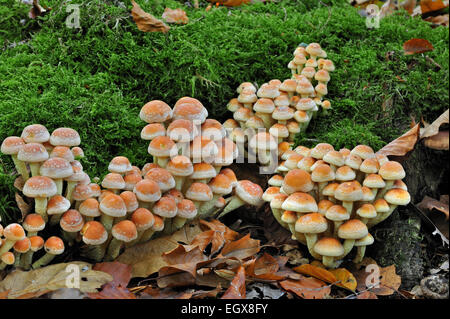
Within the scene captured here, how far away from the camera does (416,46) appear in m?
4.28

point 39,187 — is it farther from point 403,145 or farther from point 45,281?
point 403,145

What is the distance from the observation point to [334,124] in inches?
156

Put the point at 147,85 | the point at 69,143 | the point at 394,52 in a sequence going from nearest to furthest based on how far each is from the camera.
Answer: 1. the point at 69,143
2. the point at 147,85
3. the point at 394,52

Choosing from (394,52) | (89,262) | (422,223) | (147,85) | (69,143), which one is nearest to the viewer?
(69,143)

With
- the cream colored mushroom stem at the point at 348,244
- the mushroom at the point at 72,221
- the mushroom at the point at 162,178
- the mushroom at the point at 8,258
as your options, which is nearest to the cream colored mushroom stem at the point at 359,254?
the cream colored mushroom stem at the point at 348,244

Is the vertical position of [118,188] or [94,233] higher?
[118,188]

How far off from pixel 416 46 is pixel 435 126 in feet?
3.18

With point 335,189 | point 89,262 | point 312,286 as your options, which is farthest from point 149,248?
point 335,189

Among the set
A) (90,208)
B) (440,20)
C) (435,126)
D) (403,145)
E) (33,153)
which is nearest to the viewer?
(33,153)

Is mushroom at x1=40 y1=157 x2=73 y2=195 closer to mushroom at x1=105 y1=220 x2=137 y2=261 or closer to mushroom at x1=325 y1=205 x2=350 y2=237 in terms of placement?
mushroom at x1=105 y1=220 x2=137 y2=261

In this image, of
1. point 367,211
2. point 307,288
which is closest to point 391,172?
point 367,211

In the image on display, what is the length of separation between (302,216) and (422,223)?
3.69 feet

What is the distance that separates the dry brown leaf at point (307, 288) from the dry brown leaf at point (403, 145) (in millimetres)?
1127

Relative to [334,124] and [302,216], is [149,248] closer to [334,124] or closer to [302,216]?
[302,216]
